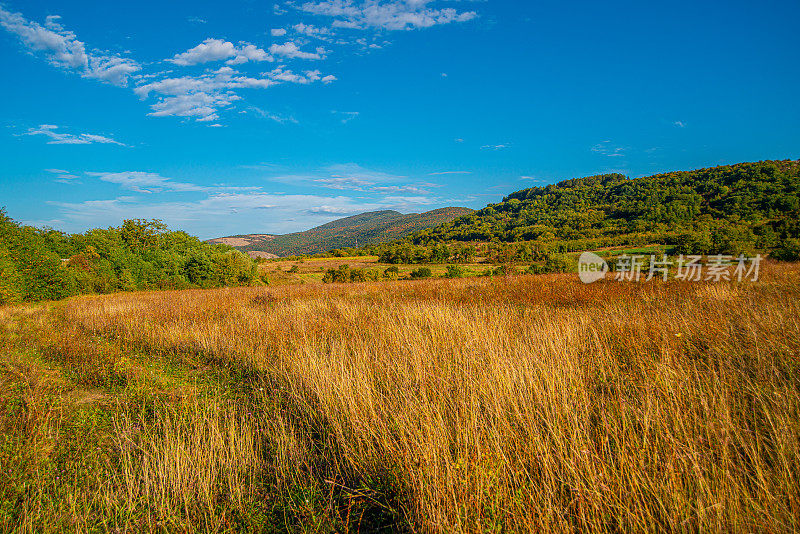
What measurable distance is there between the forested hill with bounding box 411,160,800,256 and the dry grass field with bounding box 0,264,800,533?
31203 mm

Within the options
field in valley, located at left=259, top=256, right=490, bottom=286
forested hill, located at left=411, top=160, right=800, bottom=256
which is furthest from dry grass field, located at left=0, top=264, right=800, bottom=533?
forested hill, located at left=411, top=160, right=800, bottom=256

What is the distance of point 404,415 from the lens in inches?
111

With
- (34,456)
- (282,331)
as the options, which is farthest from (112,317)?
(34,456)

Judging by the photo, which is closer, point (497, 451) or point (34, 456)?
point (497, 451)

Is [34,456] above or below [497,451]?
below

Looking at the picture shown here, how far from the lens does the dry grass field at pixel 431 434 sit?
75.6 inches

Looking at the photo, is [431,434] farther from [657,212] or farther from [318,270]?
[657,212]

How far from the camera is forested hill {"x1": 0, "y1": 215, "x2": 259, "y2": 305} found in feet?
65.2

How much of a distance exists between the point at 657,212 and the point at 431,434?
11557 centimetres

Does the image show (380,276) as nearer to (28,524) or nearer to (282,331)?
(282,331)

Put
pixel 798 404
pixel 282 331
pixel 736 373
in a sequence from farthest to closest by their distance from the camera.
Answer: pixel 282 331 < pixel 736 373 < pixel 798 404

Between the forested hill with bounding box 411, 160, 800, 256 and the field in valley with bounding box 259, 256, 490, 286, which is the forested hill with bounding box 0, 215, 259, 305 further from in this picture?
the forested hill with bounding box 411, 160, 800, 256

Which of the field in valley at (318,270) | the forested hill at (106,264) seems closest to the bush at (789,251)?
the field in valley at (318,270)

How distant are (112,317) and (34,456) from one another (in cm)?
879
